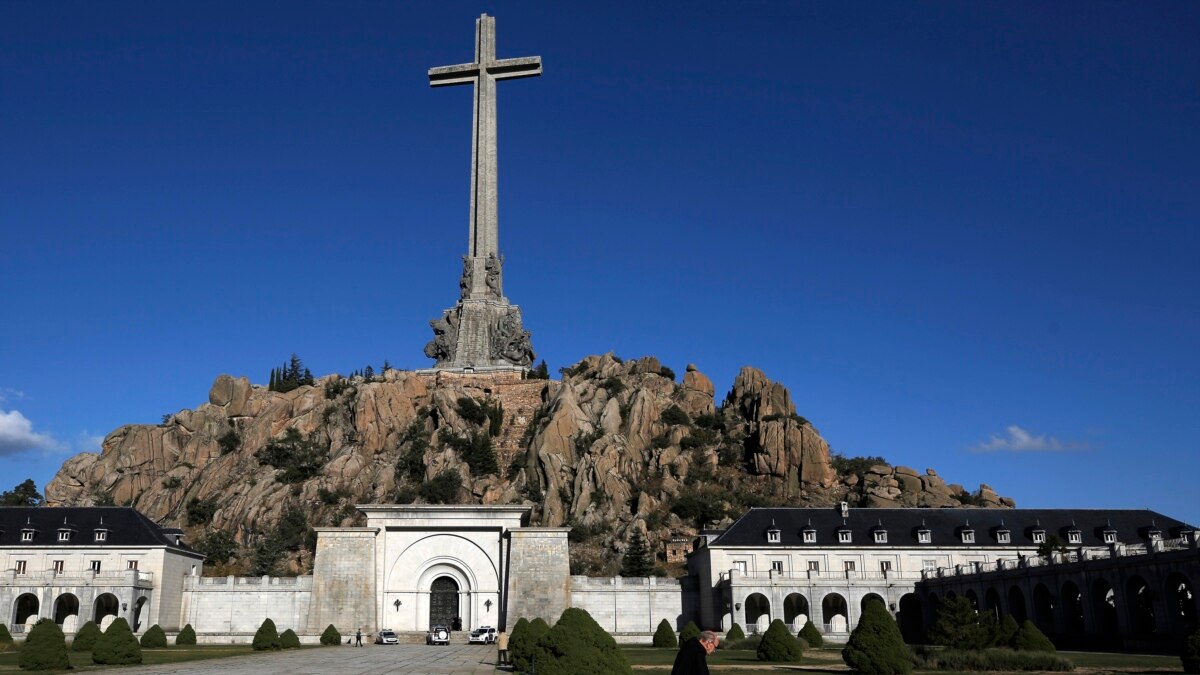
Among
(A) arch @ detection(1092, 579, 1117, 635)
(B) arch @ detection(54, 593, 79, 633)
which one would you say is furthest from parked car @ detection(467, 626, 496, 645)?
(A) arch @ detection(1092, 579, 1117, 635)

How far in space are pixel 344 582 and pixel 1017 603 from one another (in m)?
40.3

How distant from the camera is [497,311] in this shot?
107 m

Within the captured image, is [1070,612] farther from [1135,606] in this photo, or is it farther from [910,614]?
[910,614]

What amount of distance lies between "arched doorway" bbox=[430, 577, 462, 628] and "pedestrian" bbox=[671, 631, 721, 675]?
53864 millimetres

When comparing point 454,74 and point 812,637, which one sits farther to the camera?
point 454,74

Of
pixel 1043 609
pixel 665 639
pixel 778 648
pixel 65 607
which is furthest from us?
pixel 65 607

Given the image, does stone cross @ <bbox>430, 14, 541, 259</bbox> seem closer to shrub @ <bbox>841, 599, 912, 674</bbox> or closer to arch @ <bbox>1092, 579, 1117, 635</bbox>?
arch @ <bbox>1092, 579, 1117, 635</bbox>

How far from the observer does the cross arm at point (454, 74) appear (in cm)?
11262

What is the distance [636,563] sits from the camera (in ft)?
240

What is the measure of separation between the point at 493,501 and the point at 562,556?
24.3m

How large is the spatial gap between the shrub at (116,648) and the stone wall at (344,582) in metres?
23.3

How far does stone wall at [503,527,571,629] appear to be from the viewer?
61094mm

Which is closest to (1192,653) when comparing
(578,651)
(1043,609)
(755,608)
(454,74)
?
(578,651)

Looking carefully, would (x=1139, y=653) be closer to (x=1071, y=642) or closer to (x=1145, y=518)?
(x=1071, y=642)
